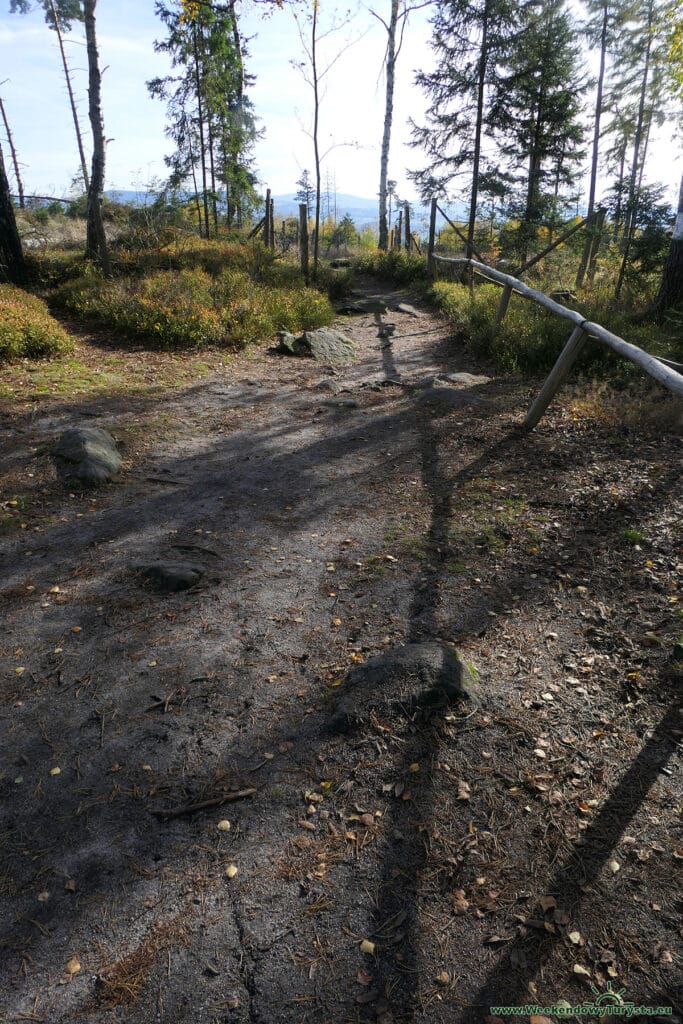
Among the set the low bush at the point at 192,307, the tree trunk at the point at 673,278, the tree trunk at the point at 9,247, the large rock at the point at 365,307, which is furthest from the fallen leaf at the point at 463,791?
the large rock at the point at 365,307

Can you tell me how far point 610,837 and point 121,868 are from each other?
198 cm

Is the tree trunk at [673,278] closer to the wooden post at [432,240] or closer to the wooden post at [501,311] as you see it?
the wooden post at [501,311]

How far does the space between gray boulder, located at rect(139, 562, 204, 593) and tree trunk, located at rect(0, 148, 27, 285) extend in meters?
11.0

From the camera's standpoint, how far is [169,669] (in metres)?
3.28

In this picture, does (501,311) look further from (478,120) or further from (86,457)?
(478,120)

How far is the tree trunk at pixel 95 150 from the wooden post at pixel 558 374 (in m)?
11.4

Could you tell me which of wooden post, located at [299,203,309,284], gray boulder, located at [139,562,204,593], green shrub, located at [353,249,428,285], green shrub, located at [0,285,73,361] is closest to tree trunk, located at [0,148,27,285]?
green shrub, located at [0,285,73,361]

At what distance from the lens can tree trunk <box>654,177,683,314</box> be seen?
9.49 metres

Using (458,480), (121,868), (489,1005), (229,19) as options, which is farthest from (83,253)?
(489,1005)

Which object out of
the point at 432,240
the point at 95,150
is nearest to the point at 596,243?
the point at 432,240

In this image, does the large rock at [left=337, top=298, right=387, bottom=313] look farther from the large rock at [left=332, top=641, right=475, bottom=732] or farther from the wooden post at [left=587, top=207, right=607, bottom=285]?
the large rock at [left=332, top=641, right=475, bottom=732]

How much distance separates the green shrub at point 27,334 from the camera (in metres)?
8.71

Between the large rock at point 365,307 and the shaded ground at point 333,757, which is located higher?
the large rock at point 365,307

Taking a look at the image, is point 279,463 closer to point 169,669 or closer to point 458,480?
point 458,480
